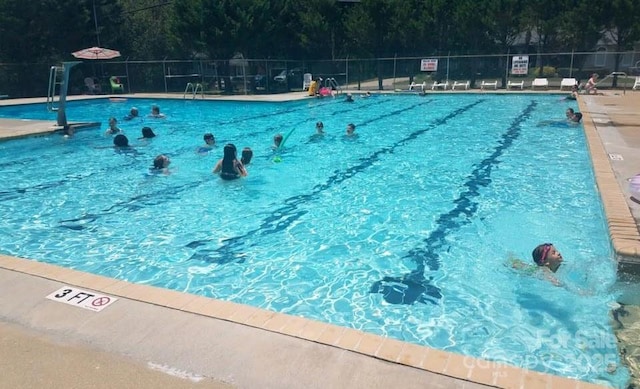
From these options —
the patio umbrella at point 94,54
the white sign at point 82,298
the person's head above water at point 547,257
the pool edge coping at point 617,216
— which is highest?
the patio umbrella at point 94,54

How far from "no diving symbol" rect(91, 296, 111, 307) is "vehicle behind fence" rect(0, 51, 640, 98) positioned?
984 inches

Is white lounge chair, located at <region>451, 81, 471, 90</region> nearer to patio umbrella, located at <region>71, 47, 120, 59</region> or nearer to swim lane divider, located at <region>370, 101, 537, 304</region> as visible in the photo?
patio umbrella, located at <region>71, 47, 120, 59</region>

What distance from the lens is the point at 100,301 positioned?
409 centimetres

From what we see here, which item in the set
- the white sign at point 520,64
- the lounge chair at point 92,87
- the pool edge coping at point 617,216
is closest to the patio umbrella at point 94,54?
the lounge chair at point 92,87

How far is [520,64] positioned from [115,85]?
23.7 metres

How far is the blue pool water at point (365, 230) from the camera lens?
475cm

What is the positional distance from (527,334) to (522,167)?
680 cm

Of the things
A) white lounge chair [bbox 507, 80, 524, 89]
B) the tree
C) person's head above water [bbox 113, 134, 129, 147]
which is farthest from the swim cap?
the tree

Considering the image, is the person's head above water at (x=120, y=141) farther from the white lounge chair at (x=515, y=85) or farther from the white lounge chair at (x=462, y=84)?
the white lounge chair at (x=515, y=85)

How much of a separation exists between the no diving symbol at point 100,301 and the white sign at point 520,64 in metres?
27.7

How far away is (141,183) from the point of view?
33.0 ft

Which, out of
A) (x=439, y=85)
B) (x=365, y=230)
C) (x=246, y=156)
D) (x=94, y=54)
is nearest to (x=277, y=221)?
(x=365, y=230)

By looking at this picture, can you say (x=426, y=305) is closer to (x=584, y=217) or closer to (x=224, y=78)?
(x=584, y=217)

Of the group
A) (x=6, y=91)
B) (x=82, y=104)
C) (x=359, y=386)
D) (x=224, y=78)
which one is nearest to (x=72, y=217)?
(x=359, y=386)
